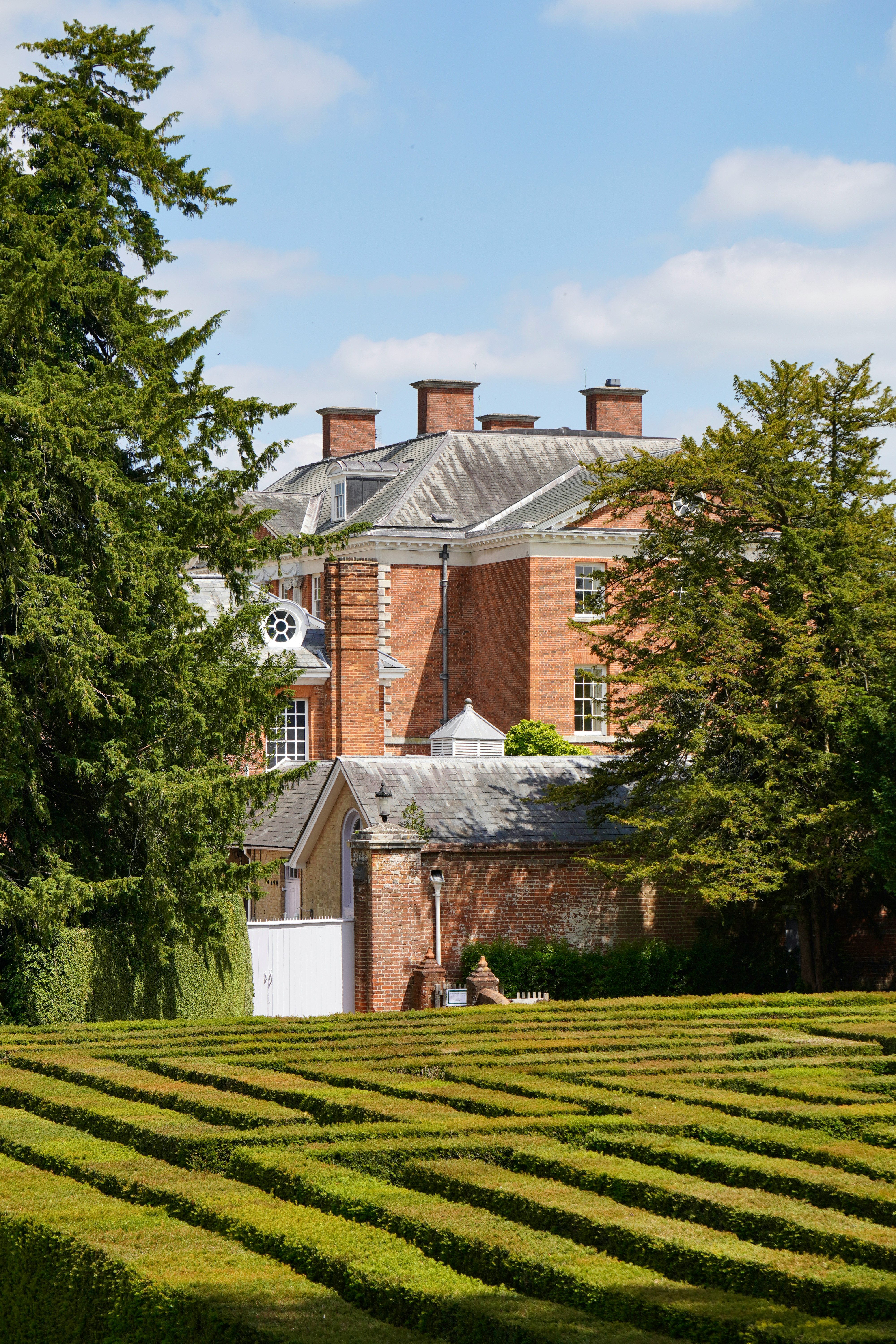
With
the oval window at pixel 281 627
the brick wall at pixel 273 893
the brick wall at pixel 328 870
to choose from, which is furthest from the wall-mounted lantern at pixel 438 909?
the oval window at pixel 281 627

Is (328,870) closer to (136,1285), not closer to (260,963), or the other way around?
(260,963)

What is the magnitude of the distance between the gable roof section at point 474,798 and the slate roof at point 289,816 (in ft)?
7.55

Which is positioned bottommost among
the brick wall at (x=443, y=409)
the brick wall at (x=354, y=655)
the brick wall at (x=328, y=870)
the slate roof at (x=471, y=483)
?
the brick wall at (x=328, y=870)

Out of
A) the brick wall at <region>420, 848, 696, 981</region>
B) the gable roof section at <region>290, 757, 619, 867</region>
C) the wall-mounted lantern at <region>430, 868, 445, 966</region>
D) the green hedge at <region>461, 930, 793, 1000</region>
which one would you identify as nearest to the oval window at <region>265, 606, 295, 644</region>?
the gable roof section at <region>290, 757, 619, 867</region>

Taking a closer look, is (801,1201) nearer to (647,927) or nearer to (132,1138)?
(132,1138)

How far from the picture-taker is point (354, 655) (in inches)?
1297

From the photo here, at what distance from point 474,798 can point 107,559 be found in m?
8.62

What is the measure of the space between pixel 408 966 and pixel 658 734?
17.5 ft

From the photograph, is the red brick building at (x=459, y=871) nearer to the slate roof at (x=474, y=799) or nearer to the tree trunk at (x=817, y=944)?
the slate roof at (x=474, y=799)

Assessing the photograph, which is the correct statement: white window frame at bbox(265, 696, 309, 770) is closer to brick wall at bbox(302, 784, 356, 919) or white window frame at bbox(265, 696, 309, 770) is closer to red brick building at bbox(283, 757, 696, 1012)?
brick wall at bbox(302, 784, 356, 919)

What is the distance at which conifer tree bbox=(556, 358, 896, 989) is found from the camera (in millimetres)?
23156

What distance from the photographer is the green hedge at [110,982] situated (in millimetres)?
19781

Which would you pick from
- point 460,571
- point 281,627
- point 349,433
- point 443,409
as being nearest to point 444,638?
point 460,571

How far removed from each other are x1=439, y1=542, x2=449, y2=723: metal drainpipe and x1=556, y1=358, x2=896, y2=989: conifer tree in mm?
23609
